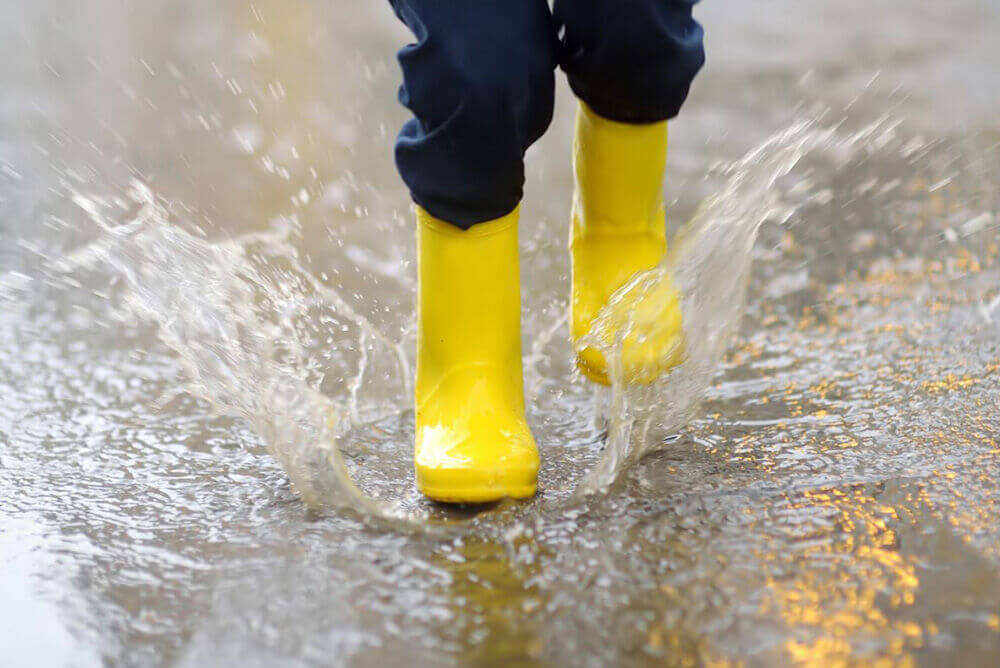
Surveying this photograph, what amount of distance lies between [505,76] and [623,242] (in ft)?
1.15

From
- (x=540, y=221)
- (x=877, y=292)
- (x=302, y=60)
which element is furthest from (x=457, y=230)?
(x=302, y=60)

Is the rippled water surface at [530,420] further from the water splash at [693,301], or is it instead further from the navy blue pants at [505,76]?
the navy blue pants at [505,76]

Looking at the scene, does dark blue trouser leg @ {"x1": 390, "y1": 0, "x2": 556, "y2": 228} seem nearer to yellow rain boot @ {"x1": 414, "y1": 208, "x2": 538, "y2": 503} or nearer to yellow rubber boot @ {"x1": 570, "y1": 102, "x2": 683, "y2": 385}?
yellow rain boot @ {"x1": 414, "y1": 208, "x2": 538, "y2": 503}

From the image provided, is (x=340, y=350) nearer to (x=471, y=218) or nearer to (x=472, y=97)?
(x=471, y=218)

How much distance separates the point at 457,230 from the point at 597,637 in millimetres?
495

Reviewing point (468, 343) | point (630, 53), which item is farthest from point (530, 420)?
point (630, 53)

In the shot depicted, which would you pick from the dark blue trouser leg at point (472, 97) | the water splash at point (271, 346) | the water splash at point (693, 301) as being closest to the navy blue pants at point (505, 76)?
the dark blue trouser leg at point (472, 97)

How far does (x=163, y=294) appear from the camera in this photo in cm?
145

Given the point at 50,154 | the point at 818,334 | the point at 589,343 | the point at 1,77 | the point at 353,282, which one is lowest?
the point at 589,343

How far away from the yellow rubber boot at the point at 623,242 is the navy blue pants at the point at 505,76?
56 mm

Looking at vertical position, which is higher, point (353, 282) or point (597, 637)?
point (353, 282)

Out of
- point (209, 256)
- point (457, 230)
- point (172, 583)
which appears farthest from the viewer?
point (209, 256)

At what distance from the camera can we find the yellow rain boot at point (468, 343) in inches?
49.9

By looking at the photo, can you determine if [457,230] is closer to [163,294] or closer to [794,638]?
[163,294]
